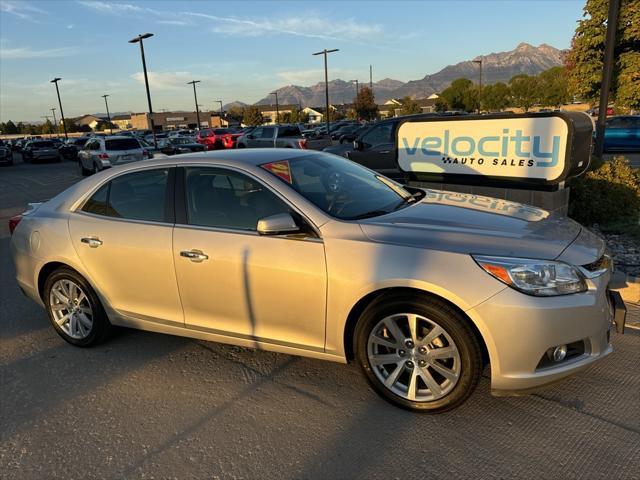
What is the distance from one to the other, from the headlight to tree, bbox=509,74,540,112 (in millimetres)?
65649

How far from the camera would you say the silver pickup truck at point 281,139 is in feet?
61.2

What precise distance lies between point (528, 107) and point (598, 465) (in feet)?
230

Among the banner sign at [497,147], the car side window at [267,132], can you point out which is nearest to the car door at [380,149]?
the banner sign at [497,147]

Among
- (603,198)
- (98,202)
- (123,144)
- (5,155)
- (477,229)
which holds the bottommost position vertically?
(5,155)

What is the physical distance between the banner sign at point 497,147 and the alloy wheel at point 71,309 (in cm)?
485

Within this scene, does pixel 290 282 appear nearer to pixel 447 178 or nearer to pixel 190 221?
pixel 190 221

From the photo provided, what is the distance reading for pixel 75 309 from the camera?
13.7 ft

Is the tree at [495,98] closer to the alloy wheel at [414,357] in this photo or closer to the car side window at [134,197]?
the car side window at [134,197]

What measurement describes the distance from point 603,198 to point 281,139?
1374cm

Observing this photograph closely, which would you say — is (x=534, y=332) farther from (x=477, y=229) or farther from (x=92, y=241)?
(x=92, y=241)

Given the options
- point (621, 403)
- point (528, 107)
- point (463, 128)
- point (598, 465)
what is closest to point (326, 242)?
point (598, 465)

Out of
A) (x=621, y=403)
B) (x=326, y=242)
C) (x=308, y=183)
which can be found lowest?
(x=621, y=403)

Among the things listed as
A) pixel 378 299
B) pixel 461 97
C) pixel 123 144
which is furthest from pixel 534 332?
pixel 461 97

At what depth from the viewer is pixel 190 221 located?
3600 mm
